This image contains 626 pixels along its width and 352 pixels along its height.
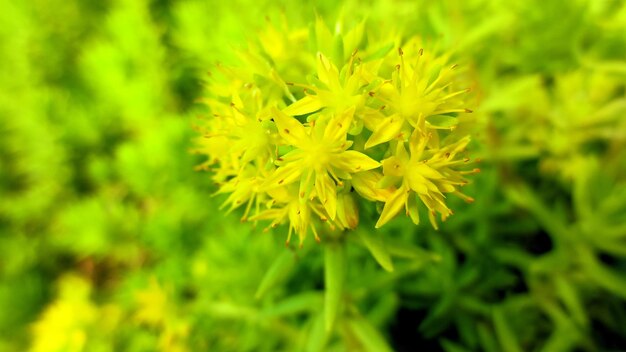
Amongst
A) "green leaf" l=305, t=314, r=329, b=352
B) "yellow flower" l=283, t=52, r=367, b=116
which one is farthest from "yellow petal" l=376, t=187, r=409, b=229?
"green leaf" l=305, t=314, r=329, b=352

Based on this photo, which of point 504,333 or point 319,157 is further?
point 504,333

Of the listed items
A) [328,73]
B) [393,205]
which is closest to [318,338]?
[393,205]

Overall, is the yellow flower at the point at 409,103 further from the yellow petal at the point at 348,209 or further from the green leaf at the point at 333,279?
the green leaf at the point at 333,279

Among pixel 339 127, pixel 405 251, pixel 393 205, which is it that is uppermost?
pixel 339 127

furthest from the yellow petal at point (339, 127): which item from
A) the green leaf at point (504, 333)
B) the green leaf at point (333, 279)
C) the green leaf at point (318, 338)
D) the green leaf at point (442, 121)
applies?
the green leaf at point (504, 333)

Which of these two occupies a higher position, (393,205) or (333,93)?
(333,93)

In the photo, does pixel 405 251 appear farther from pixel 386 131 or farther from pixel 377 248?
pixel 386 131
